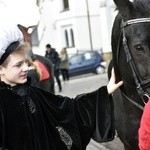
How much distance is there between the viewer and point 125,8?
3662 mm

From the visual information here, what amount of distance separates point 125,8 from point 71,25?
35.4 meters

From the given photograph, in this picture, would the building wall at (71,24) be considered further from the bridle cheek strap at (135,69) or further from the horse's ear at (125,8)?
the bridle cheek strap at (135,69)

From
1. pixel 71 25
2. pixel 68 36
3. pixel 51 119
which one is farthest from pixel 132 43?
pixel 68 36

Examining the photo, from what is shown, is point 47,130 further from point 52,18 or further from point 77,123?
point 52,18

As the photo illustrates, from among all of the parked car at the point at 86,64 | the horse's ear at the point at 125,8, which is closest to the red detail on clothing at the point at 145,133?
the horse's ear at the point at 125,8

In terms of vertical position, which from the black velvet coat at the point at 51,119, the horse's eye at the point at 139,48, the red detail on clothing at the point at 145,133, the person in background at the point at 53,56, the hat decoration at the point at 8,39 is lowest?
the person in background at the point at 53,56

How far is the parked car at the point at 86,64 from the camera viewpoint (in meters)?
24.1

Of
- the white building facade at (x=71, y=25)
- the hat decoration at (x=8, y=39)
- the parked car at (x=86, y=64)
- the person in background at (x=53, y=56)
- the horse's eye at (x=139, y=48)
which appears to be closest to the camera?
the hat decoration at (x=8, y=39)

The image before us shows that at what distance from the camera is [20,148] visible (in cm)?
279

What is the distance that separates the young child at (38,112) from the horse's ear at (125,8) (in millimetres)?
720

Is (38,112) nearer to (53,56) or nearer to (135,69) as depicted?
(135,69)

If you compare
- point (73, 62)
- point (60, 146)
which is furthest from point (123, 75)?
point (73, 62)

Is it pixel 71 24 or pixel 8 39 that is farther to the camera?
pixel 71 24

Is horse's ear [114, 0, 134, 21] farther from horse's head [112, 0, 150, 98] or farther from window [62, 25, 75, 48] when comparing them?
window [62, 25, 75, 48]
